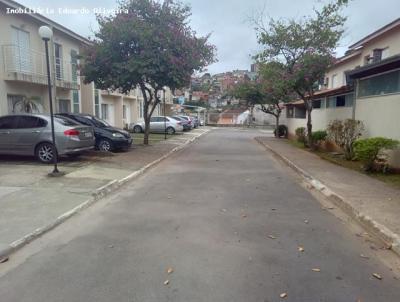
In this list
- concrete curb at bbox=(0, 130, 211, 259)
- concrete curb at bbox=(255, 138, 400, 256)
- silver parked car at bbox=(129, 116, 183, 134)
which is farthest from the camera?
silver parked car at bbox=(129, 116, 183, 134)

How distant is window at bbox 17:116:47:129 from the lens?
11.8m

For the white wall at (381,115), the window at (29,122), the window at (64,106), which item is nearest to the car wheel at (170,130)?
the window at (64,106)

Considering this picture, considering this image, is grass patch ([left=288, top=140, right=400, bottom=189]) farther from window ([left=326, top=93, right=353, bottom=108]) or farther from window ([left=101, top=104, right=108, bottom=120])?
window ([left=101, top=104, right=108, bottom=120])

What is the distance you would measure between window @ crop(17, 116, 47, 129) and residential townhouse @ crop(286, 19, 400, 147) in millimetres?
10997

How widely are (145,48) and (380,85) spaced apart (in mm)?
9392

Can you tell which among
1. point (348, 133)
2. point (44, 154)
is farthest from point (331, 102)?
point (44, 154)

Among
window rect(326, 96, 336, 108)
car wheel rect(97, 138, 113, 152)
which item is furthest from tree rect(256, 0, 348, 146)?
car wheel rect(97, 138, 113, 152)

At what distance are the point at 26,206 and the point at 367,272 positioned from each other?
230 inches

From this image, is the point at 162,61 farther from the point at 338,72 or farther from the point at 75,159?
the point at 338,72

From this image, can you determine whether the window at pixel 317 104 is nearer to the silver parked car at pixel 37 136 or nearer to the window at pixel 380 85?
the window at pixel 380 85

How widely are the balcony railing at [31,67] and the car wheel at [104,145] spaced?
4468 mm

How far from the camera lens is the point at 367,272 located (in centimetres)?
436

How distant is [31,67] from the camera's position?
57.4ft

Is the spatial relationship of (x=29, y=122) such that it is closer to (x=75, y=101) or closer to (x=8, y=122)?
(x=8, y=122)
